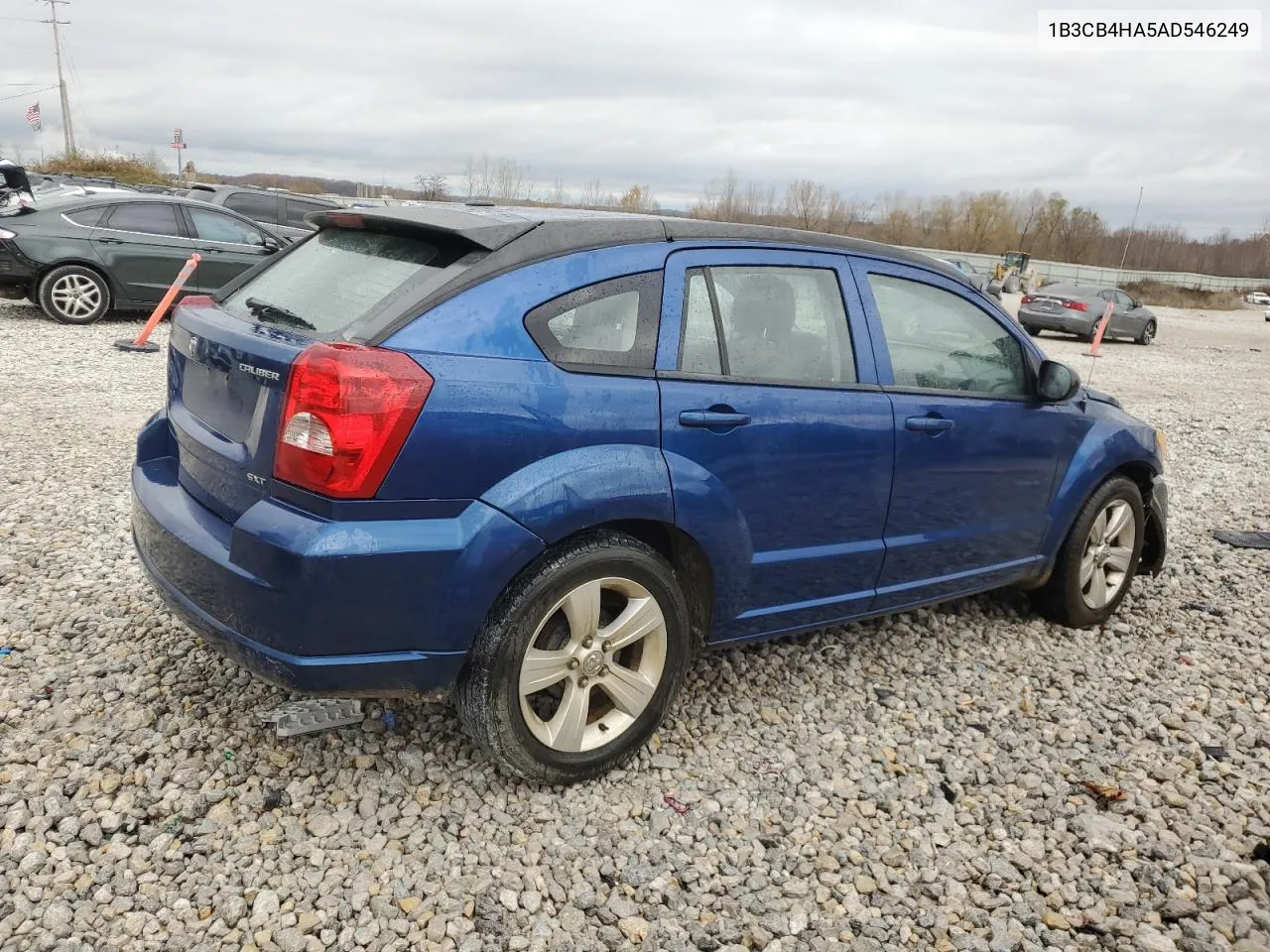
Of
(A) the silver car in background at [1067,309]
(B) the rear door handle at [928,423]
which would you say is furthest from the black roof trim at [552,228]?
(A) the silver car in background at [1067,309]

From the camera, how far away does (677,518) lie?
293 cm

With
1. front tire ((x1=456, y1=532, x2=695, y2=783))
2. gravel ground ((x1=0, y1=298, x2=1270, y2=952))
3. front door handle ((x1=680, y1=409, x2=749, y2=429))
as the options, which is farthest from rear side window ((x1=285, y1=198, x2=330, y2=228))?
front tire ((x1=456, y1=532, x2=695, y2=783))

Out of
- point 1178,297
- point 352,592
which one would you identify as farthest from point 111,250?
point 1178,297

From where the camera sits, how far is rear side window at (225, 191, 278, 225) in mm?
16391

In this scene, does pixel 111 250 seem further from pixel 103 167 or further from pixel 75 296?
pixel 103 167

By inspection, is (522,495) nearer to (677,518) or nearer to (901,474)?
(677,518)

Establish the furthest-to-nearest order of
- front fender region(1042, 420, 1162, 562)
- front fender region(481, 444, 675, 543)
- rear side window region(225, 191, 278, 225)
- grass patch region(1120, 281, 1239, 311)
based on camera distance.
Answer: grass patch region(1120, 281, 1239, 311)
rear side window region(225, 191, 278, 225)
front fender region(1042, 420, 1162, 562)
front fender region(481, 444, 675, 543)

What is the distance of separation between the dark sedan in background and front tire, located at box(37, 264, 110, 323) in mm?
10

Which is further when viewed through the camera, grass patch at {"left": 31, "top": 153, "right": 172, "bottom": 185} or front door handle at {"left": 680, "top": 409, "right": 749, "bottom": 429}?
grass patch at {"left": 31, "top": 153, "right": 172, "bottom": 185}

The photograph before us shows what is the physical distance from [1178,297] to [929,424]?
2473 inches

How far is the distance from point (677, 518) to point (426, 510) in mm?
780

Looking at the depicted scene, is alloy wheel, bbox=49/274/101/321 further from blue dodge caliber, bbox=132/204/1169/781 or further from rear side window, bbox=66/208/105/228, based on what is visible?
blue dodge caliber, bbox=132/204/1169/781

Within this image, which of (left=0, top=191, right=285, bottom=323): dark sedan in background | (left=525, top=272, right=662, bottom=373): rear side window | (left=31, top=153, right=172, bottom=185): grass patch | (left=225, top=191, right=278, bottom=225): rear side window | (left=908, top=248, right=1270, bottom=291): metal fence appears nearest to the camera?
(left=525, top=272, right=662, bottom=373): rear side window

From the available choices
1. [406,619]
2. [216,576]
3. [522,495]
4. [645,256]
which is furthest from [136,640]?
[645,256]
